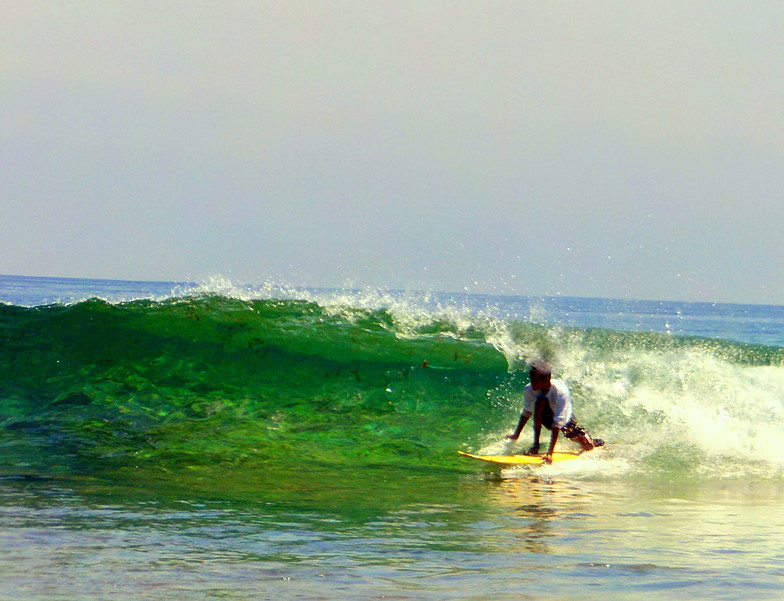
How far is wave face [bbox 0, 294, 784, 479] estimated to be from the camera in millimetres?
10922

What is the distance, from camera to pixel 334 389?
1410 centimetres

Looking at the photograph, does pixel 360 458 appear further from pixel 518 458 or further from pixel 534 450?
pixel 534 450

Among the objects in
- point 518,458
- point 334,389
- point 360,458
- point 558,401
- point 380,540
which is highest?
point 558,401

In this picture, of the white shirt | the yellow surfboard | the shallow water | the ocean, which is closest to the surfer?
the white shirt

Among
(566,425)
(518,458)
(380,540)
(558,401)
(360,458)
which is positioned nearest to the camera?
(380,540)

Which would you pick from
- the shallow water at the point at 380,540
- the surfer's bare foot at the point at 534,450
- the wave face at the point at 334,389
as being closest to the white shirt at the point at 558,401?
the surfer's bare foot at the point at 534,450

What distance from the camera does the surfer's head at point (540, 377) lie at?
11039 millimetres

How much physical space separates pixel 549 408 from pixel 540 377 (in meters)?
0.39

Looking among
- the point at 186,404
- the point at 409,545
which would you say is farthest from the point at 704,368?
the point at 409,545

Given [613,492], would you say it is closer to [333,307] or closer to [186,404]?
[186,404]

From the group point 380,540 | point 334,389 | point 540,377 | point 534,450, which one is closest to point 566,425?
point 534,450

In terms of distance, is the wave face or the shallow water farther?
the wave face

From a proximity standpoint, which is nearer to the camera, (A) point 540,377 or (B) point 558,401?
(B) point 558,401

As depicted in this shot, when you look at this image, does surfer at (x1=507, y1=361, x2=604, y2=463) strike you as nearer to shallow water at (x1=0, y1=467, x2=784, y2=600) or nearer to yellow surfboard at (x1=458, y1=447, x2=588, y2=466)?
yellow surfboard at (x1=458, y1=447, x2=588, y2=466)
